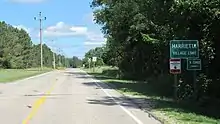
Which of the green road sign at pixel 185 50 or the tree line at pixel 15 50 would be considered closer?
the green road sign at pixel 185 50

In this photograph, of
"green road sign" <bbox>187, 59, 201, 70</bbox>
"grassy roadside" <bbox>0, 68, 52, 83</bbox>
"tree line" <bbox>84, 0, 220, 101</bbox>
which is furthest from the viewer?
"grassy roadside" <bbox>0, 68, 52, 83</bbox>

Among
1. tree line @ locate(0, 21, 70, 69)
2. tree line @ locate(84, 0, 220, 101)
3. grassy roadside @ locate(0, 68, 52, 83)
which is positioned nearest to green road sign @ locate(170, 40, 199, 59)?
tree line @ locate(84, 0, 220, 101)

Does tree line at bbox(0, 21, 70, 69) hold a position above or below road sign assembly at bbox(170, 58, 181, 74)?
above

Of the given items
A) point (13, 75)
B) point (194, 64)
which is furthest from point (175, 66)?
point (13, 75)

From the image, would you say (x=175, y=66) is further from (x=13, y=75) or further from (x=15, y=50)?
(x=15, y=50)

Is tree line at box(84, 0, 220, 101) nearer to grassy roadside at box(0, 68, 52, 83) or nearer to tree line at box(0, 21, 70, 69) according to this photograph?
grassy roadside at box(0, 68, 52, 83)

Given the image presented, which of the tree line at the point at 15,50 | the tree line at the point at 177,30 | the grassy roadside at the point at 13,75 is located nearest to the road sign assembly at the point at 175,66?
the tree line at the point at 177,30

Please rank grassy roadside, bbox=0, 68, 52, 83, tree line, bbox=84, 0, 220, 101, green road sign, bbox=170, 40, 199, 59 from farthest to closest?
grassy roadside, bbox=0, 68, 52, 83, green road sign, bbox=170, 40, 199, 59, tree line, bbox=84, 0, 220, 101

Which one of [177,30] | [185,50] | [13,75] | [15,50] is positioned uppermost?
[15,50]

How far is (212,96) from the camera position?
2231 centimetres

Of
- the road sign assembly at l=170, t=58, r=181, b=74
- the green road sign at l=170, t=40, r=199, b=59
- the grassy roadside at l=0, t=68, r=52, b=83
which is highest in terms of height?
the green road sign at l=170, t=40, r=199, b=59

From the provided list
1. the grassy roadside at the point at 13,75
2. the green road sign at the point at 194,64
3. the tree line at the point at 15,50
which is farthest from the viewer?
the tree line at the point at 15,50

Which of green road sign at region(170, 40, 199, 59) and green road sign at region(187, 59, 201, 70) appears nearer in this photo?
green road sign at region(170, 40, 199, 59)

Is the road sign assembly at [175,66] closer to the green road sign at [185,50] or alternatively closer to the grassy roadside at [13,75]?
the green road sign at [185,50]
